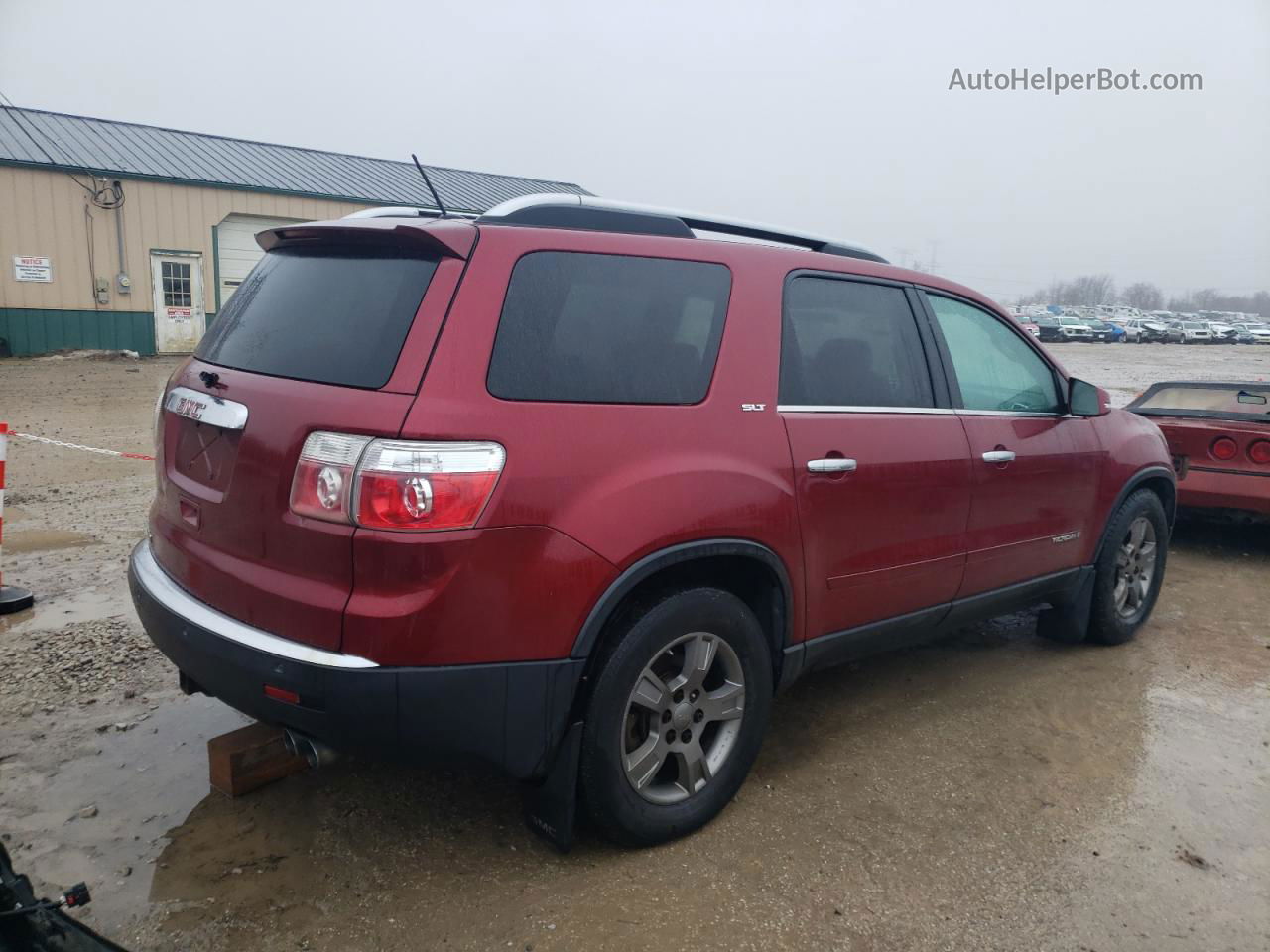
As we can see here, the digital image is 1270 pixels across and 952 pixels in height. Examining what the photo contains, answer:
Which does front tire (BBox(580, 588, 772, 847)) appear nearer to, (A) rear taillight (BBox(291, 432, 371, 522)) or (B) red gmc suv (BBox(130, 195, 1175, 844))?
(B) red gmc suv (BBox(130, 195, 1175, 844))

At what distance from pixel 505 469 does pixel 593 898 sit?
1.26m

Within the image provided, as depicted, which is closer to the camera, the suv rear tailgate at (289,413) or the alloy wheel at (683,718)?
the suv rear tailgate at (289,413)

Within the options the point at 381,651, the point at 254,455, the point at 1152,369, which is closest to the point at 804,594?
the point at 381,651

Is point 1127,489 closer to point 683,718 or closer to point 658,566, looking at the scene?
point 683,718

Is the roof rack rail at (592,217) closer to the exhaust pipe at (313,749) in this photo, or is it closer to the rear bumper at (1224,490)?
the exhaust pipe at (313,749)

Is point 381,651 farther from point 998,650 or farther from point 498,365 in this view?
point 998,650

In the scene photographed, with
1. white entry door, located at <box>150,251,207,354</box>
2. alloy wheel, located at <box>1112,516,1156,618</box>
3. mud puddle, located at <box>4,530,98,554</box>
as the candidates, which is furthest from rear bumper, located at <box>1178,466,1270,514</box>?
white entry door, located at <box>150,251,207,354</box>

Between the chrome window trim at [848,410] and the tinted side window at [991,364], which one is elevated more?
the tinted side window at [991,364]

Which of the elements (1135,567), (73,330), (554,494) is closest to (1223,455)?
(1135,567)

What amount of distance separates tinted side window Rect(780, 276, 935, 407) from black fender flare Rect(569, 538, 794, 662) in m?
0.53

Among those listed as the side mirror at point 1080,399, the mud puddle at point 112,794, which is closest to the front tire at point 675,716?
the mud puddle at point 112,794

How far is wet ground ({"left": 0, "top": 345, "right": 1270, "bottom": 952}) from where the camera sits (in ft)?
8.55

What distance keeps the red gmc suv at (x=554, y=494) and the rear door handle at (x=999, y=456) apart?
20 cm

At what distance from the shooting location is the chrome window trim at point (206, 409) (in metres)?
2.66
